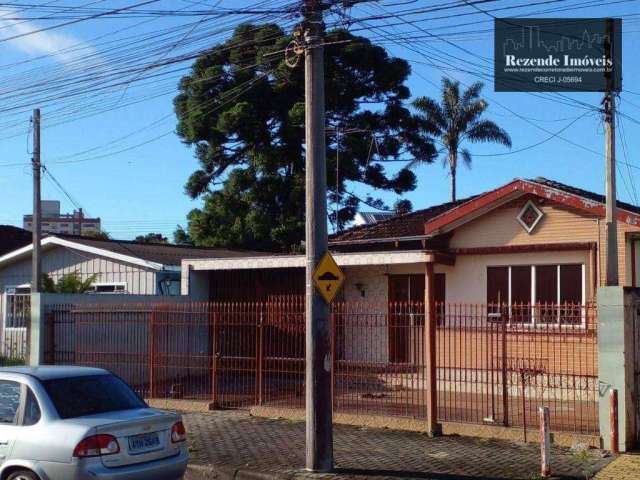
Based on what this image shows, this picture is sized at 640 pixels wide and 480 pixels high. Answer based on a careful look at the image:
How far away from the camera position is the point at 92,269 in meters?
21.5

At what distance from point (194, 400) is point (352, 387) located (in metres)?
2.90

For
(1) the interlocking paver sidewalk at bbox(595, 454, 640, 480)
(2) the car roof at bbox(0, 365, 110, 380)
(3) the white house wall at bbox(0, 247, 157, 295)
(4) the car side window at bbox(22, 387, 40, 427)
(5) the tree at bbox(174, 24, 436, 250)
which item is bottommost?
(1) the interlocking paver sidewalk at bbox(595, 454, 640, 480)

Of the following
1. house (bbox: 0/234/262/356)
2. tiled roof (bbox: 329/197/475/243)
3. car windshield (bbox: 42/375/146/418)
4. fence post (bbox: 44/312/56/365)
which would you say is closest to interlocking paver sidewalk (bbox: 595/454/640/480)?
car windshield (bbox: 42/375/146/418)

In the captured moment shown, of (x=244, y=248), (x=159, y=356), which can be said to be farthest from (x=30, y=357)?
(x=244, y=248)

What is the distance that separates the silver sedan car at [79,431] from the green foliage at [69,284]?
1162 centimetres

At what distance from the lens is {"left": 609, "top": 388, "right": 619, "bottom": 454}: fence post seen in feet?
34.2

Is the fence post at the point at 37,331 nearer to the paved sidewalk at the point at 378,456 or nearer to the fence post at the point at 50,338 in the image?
the fence post at the point at 50,338

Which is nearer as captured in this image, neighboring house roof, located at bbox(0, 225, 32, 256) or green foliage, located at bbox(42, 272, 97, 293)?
green foliage, located at bbox(42, 272, 97, 293)

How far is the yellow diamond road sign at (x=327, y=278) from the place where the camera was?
397 inches

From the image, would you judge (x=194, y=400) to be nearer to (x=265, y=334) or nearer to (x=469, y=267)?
(x=265, y=334)

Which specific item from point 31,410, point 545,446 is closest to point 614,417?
point 545,446

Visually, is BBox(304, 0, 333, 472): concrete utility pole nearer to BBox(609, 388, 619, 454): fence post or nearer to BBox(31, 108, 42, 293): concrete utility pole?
BBox(609, 388, 619, 454): fence post

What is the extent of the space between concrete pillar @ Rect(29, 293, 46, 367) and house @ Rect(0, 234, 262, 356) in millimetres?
2413

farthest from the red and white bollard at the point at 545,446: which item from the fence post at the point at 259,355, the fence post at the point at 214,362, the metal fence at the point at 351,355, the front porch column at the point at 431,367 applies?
the fence post at the point at 214,362
